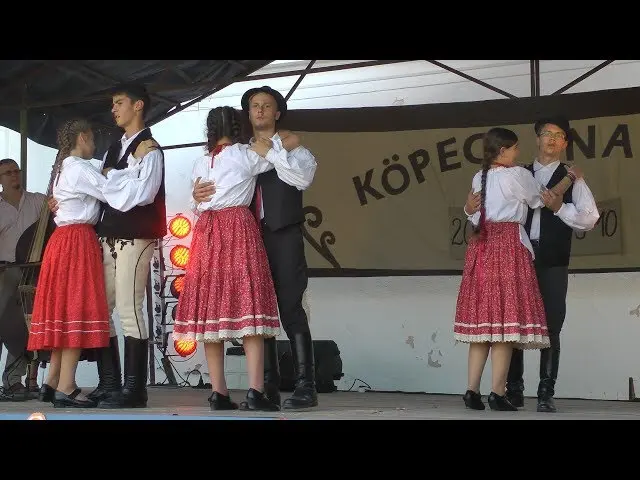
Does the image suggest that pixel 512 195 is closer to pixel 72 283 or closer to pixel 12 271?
pixel 72 283

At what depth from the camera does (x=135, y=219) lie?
466 centimetres

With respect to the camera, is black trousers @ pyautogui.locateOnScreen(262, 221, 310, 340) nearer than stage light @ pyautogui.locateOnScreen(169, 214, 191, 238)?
Yes

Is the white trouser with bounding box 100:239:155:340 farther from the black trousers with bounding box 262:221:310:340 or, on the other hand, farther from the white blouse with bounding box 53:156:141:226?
the black trousers with bounding box 262:221:310:340

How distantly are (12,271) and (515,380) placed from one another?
2906 millimetres

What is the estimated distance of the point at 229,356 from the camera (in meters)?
7.24

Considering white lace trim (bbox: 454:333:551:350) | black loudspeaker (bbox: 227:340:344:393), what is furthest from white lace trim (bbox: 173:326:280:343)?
black loudspeaker (bbox: 227:340:344:393)

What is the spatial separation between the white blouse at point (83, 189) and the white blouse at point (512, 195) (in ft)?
5.27

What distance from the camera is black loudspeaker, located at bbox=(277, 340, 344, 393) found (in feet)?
21.5

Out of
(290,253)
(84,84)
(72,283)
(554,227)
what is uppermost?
(84,84)

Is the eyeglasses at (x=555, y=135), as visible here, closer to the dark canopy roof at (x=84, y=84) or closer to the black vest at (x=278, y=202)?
the black vest at (x=278, y=202)

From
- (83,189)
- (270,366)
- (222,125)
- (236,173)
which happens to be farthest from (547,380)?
(83,189)

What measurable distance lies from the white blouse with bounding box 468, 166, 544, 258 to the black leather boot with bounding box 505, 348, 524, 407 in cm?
60
